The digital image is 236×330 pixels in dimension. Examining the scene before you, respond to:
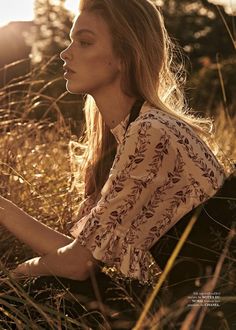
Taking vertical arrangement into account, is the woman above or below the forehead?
below

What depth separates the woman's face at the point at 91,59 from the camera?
2.98m

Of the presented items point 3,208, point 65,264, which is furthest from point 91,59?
point 65,264

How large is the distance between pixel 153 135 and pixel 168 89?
2.16ft

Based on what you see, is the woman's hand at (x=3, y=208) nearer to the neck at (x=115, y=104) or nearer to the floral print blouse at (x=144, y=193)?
the floral print blouse at (x=144, y=193)

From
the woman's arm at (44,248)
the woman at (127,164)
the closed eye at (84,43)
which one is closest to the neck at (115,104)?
the woman at (127,164)

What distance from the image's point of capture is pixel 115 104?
3.01m

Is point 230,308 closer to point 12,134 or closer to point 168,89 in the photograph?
point 168,89

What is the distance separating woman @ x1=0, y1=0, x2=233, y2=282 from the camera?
2621 millimetres

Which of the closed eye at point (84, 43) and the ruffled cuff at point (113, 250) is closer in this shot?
the ruffled cuff at point (113, 250)

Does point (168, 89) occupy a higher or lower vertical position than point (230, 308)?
higher

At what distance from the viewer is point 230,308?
7.49ft

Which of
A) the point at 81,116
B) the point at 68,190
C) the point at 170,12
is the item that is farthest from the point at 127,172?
the point at 170,12

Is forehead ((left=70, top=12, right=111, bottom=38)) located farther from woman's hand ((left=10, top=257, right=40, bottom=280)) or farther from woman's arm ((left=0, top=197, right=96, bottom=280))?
woman's hand ((left=10, top=257, right=40, bottom=280))

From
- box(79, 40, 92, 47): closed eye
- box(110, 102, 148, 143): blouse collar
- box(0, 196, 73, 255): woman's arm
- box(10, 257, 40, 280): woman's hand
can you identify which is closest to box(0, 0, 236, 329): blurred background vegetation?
box(10, 257, 40, 280): woman's hand
